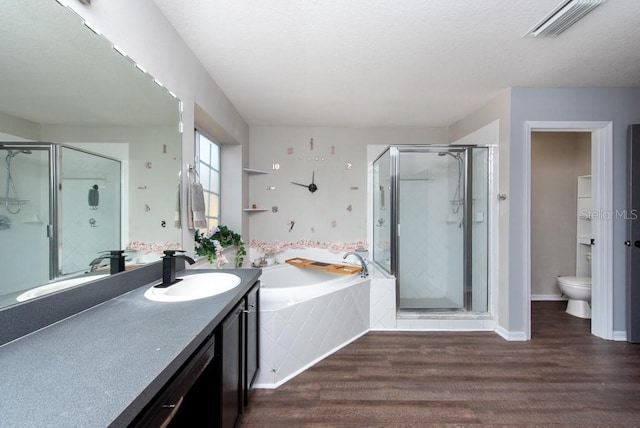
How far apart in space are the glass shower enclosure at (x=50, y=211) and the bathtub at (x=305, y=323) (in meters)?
1.10

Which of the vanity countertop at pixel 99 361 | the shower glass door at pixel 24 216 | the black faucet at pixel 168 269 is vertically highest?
the shower glass door at pixel 24 216

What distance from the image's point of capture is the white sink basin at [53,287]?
2.83 feet

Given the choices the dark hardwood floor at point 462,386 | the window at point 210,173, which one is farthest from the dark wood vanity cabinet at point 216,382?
the window at point 210,173

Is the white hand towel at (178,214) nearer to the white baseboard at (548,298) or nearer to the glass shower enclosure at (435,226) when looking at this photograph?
the glass shower enclosure at (435,226)

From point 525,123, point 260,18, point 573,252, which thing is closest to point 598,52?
point 525,123

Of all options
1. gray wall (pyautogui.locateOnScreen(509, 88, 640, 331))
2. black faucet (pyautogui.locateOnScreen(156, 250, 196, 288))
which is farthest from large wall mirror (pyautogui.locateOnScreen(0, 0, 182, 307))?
gray wall (pyautogui.locateOnScreen(509, 88, 640, 331))

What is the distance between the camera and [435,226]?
3125 mm

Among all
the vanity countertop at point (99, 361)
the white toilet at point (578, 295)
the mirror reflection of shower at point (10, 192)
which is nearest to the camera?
the vanity countertop at point (99, 361)

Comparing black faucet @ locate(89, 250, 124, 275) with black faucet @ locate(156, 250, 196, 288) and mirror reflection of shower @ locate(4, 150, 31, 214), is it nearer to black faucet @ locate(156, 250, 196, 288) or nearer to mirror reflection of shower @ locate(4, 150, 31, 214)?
black faucet @ locate(156, 250, 196, 288)

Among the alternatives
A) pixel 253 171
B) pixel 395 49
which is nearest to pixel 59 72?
pixel 395 49

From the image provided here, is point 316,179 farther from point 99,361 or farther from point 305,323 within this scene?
point 99,361

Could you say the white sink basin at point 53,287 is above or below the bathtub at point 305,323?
above

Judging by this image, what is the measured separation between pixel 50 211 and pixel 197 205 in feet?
3.13

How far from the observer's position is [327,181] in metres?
3.55
